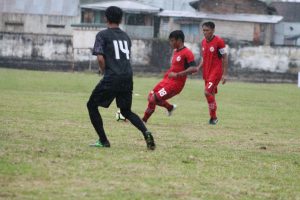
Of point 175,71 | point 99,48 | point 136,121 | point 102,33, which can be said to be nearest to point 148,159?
point 136,121

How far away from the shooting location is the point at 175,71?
13.8m

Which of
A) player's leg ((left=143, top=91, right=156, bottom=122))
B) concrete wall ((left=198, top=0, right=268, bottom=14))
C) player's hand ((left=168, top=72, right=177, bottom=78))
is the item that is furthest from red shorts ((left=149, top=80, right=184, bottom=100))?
concrete wall ((left=198, top=0, right=268, bottom=14))

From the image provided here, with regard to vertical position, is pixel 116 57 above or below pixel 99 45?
below

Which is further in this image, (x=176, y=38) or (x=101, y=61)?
(x=176, y=38)

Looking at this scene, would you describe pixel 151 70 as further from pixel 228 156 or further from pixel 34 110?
pixel 228 156

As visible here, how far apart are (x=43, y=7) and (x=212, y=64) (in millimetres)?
45721

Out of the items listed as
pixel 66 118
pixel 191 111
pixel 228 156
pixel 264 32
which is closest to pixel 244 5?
pixel 264 32

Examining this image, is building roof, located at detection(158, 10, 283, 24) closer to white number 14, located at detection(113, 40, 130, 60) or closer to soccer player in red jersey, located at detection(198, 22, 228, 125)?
soccer player in red jersey, located at detection(198, 22, 228, 125)

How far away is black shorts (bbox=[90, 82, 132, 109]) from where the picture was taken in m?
9.70

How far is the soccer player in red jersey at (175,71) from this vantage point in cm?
1327

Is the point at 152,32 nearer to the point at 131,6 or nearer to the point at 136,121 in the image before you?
the point at 131,6

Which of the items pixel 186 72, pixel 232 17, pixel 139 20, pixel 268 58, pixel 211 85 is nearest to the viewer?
pixel 186 72

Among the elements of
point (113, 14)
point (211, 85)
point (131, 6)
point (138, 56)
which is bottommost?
point (138, 56)

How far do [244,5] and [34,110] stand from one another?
44610 millimetres
